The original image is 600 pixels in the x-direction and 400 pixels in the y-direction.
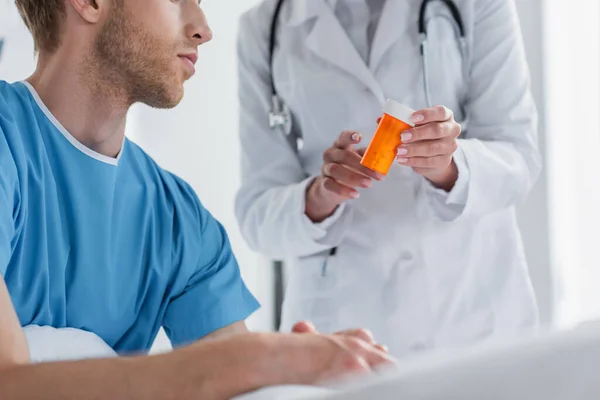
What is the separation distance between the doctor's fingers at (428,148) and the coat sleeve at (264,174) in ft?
0.72

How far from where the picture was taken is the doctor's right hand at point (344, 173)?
120 cm

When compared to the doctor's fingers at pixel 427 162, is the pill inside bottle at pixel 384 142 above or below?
above

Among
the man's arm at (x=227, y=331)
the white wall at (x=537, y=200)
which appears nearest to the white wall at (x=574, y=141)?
the white wall at (x=537, y=200)

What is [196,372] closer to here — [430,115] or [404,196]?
[430,115]

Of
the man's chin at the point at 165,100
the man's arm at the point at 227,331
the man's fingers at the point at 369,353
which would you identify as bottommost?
the man's arm at the point at 227,331

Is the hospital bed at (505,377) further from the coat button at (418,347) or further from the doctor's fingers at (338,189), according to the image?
the coat button at (418,347)

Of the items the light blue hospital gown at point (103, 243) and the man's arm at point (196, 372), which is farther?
the light blue hospital gown at point (103, 243)

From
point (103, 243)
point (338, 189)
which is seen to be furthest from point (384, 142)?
point (103, 243)

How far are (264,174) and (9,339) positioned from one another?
76 cm

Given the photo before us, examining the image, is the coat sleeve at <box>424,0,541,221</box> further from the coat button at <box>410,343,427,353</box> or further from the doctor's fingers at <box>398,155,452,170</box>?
the coat button at <box>410,343,427,353</box>

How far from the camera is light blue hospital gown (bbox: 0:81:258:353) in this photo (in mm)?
959

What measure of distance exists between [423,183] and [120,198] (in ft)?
1.72

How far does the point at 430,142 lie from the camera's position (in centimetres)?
114

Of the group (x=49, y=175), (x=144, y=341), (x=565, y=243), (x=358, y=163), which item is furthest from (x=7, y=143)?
(x=565, y=243)
